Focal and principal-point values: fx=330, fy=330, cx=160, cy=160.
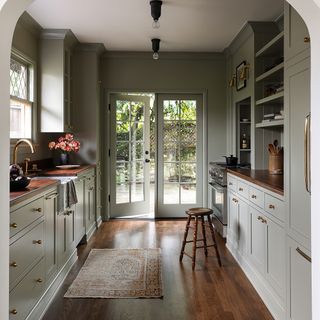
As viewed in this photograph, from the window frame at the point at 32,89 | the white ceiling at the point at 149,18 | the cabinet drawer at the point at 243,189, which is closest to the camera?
the cabinet drawer at the point at 243,189

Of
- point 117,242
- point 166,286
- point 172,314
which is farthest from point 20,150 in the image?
point 172,314

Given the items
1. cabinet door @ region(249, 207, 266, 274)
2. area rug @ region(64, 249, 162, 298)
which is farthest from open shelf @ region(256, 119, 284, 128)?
area rug @ region(64, 249, 162, 298)

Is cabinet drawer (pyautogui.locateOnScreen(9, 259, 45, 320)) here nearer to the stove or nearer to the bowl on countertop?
the bowl on countertop

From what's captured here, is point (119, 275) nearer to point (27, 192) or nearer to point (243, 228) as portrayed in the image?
point (243, 228)

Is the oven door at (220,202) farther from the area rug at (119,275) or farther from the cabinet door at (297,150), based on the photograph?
the cabinet door at (297,150)

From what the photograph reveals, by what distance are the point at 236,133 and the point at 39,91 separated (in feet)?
9.24

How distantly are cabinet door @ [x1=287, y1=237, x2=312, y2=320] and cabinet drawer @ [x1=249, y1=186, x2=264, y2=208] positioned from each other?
2.16ft

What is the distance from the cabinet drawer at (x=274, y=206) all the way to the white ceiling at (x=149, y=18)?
214 centimetres

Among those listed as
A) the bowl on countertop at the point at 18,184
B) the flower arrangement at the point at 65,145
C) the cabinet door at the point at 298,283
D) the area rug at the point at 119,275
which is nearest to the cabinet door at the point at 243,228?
the area rug at the point at 119,275

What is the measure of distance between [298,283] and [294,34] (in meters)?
1.45

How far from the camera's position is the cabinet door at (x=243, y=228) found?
3.12m

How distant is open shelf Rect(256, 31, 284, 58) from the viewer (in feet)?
11.0

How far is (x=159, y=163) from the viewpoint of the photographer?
17.7 ft

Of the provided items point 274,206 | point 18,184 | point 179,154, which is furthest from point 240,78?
point 18,184
